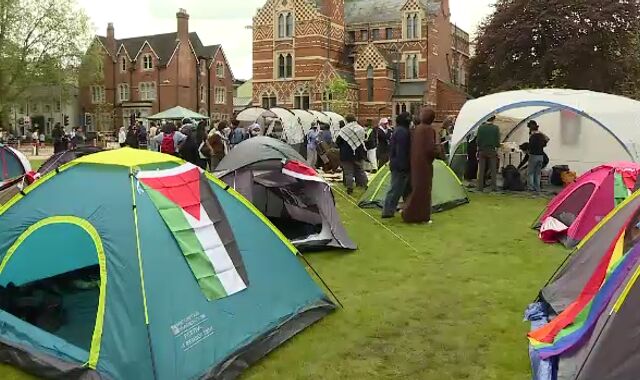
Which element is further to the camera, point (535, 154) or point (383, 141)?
point (383, 141)

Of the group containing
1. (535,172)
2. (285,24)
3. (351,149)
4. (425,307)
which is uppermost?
(285,24)

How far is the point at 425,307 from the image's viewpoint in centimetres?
588

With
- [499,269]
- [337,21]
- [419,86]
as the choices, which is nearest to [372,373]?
[499,269]

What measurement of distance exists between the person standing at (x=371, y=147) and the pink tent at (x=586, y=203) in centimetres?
761

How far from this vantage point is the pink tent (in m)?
8.35

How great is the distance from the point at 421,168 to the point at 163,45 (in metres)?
44.3

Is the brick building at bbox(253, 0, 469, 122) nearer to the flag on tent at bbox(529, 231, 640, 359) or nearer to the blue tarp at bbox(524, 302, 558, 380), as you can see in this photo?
the blue tarp at bbox(524, 302, 558, 380)

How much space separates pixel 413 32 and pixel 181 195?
42114 mm

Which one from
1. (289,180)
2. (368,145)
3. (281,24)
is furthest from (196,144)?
(281,24)

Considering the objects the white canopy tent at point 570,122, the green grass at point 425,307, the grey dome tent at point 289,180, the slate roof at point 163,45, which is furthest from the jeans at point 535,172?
the slate roof at point 163,45

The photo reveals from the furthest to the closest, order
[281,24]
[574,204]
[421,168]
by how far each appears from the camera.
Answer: [281,24], [421,168], [574,204]

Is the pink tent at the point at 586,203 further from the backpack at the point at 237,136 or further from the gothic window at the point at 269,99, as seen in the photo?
the gothic window at the point at 269,99

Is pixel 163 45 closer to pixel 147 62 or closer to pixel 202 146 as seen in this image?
pixel 147 62

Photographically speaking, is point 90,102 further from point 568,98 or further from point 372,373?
point 372,373
